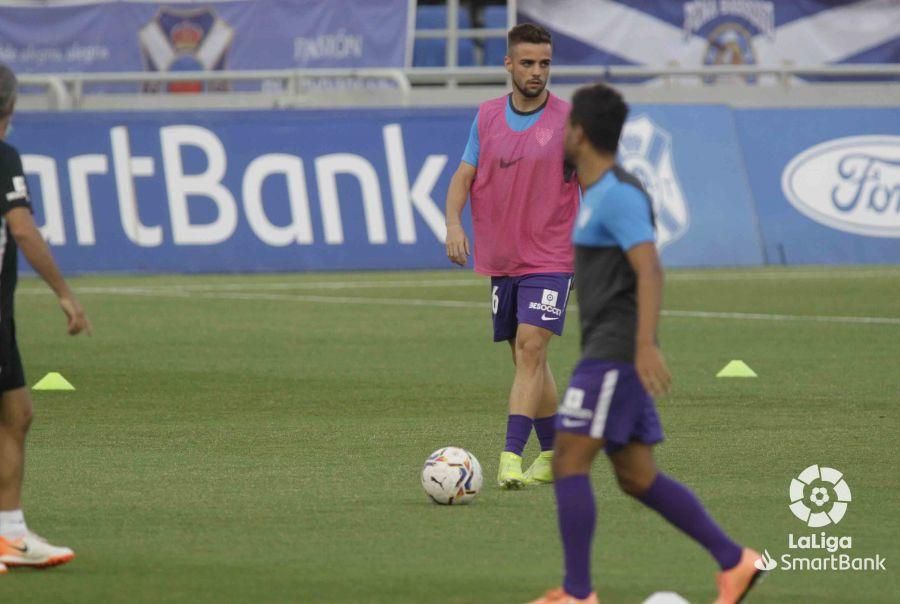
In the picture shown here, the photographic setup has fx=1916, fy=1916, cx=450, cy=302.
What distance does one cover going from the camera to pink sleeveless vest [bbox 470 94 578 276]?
10.1 meters

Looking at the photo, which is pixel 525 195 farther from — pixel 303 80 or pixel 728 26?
pixel 728 26

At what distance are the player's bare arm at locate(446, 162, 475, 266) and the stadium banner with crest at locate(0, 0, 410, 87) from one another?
1657 centimetres

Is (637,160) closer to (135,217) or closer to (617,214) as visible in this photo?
(135,217)

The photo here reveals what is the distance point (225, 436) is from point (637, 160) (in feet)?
43.1

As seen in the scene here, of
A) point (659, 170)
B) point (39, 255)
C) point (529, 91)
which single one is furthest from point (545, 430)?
point (659, 170)

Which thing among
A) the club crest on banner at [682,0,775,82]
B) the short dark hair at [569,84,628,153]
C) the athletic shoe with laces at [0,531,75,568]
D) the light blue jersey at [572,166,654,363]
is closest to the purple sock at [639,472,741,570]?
the light blue jersey at [572,166,654,363]

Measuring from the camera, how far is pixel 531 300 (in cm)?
1006

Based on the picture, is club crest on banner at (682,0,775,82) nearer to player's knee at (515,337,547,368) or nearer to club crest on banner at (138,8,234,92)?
club crest on banner at (138,8,234,92)

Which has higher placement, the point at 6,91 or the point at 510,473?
the point at 6,91

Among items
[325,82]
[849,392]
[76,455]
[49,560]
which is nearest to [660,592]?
[49,560]

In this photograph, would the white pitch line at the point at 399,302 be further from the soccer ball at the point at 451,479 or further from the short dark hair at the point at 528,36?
the soccer ball at the point at 451,479

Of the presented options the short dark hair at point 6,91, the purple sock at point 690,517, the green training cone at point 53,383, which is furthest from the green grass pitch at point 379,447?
the short dark hair at point 6,91

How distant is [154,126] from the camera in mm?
23625

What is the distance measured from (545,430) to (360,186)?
1362cm
